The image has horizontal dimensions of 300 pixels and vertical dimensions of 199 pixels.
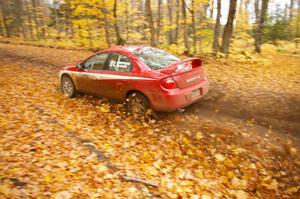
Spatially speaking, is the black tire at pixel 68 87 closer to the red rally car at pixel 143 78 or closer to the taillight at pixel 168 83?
the red rally car at pixel 143 78

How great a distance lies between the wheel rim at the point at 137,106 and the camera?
658 cm

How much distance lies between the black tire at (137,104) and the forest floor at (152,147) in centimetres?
26

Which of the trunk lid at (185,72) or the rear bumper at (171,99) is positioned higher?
the trunk lid at (185,72)

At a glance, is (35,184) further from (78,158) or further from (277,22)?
(277,22)

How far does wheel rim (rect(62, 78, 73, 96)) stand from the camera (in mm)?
8331

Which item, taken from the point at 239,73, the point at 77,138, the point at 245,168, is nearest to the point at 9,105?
the point at 77,138

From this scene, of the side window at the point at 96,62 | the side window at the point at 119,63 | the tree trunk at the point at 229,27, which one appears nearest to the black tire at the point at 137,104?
the side window at the point at 119,63

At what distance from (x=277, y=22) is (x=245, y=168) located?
677 inches

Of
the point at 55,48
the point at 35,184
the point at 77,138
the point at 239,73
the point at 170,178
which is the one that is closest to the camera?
the point at 35,184

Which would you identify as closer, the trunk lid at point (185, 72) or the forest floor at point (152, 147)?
the forest floor at point (152, 147)

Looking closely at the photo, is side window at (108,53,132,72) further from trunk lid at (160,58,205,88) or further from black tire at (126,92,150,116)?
trunk lid at (160,58,205,88)

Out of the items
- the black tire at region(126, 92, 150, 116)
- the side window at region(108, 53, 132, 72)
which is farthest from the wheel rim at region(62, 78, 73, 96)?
the black tire at region(126, 92, 150, 116)

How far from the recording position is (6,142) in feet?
17.4

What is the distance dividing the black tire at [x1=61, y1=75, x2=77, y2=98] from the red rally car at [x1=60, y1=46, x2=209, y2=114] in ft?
1.72
